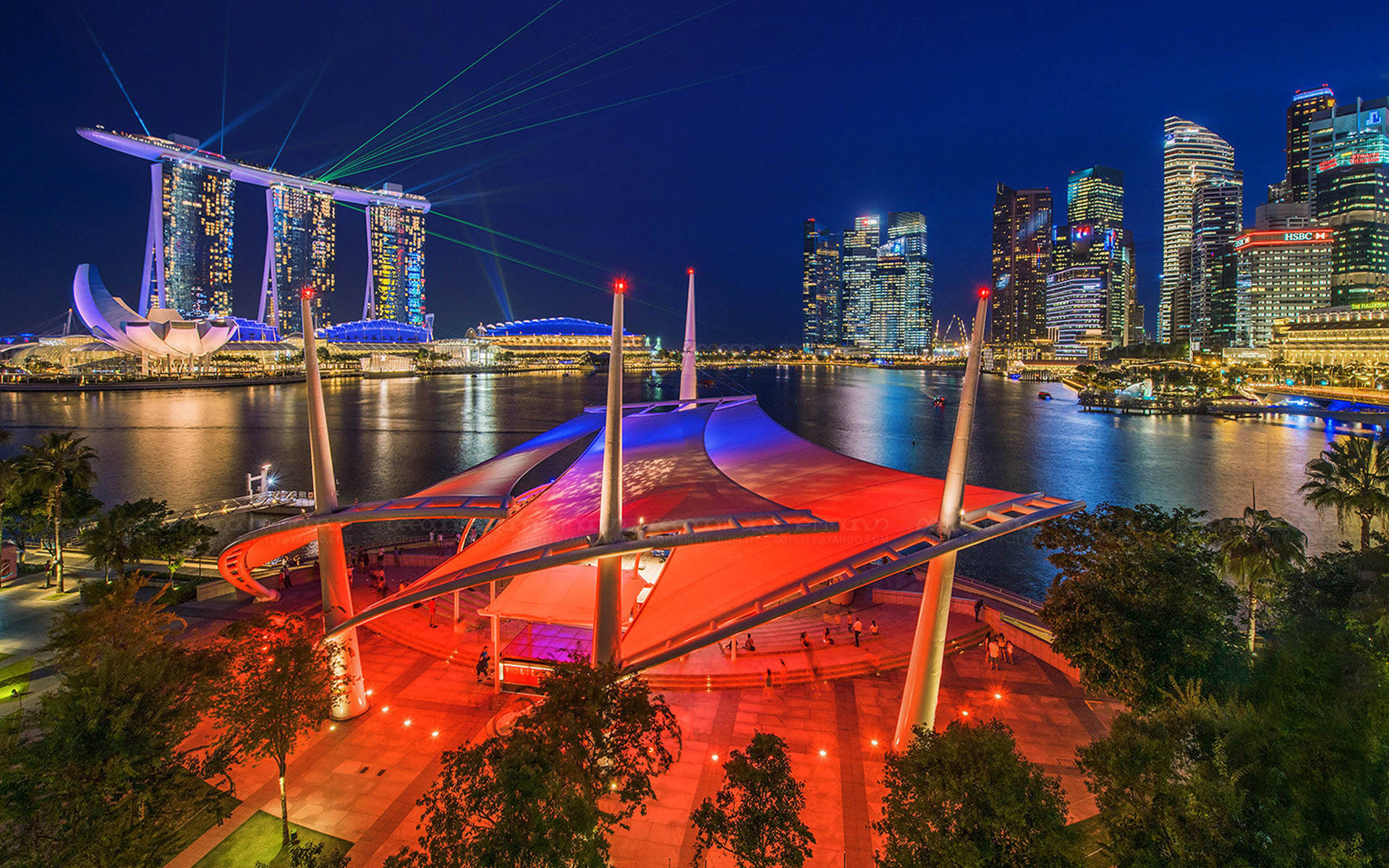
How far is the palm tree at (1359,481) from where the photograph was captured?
1816 centimetres

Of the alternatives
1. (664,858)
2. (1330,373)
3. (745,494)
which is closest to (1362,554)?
(745,494)

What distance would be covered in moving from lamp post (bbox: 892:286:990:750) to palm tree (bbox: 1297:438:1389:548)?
15.0 metres

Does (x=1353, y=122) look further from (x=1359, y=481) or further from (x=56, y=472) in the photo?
(x=56, y=472)

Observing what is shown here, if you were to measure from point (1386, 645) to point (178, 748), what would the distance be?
67.4ft

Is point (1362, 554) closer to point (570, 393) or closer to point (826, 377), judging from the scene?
point (570, 393)

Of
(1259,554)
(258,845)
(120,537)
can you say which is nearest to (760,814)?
(258,845)

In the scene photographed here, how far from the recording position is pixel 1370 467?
18609 mm

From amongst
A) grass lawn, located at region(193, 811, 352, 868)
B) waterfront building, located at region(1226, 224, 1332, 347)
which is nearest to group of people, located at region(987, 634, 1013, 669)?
grass lawn, located at region(193, 811, 352, 868)

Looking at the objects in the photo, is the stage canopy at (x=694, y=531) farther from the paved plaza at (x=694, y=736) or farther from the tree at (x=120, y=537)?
the tree at (x=120, y=537)

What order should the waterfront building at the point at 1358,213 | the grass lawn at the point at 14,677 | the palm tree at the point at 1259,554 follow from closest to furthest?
1. the grass lawn at the point at 14,677
2. the palm tree at the point at 1259,554
3. the waterfront building at the point at 1358,213

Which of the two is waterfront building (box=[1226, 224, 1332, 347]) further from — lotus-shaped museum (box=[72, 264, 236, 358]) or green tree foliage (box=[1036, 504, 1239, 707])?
lotus-shaped museum (box=[72, 264, 236, 358])

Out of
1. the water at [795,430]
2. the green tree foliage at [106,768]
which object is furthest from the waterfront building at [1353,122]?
the green tree foliage at [106,768]

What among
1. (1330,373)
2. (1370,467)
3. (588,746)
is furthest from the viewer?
(1330,373)

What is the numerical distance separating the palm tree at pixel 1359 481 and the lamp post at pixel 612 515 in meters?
20.0
